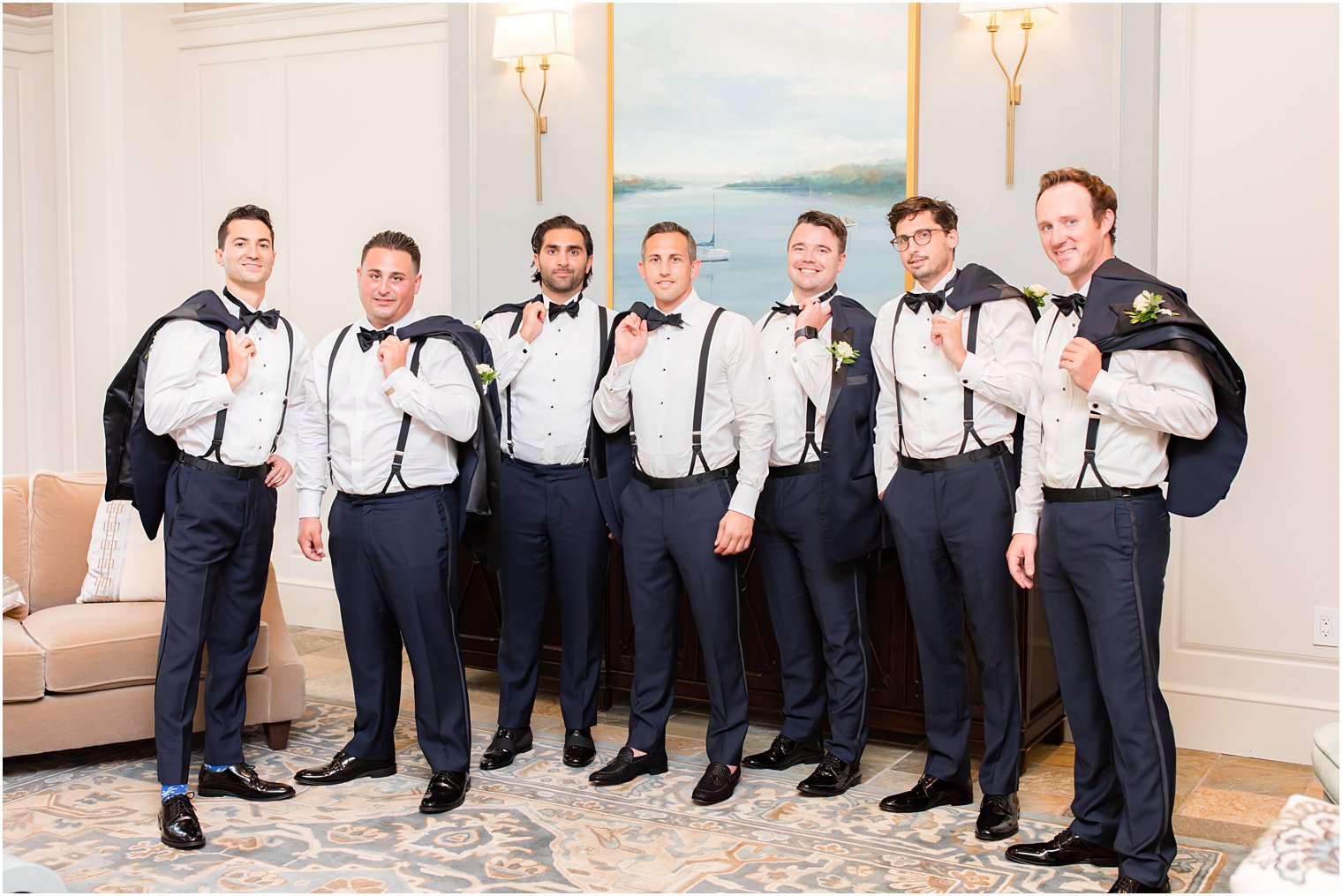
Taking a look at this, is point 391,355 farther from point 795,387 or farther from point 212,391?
point 795,387

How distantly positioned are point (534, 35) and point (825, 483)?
8.95ft

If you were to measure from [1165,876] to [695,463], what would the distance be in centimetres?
177

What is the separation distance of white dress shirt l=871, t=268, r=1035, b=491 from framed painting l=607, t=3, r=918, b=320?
1.33m

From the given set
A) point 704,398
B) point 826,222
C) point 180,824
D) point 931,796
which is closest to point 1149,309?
point 826,222

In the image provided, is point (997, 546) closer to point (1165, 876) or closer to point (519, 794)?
point (1165, 876)

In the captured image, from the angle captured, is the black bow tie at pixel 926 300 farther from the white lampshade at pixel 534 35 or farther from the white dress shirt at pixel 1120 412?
the white lampshade at pixel 534 35

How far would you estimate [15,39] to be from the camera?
7.02 m

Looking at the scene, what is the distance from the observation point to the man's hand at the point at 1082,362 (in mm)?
3033

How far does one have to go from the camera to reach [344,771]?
4.05 metres

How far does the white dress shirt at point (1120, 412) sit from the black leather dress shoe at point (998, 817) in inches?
40.1

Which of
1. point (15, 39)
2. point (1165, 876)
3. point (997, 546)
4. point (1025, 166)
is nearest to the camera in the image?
point (1165, 876)

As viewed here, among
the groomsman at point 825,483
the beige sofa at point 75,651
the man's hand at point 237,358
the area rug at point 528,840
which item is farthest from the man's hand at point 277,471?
the groomsman at point 825,483

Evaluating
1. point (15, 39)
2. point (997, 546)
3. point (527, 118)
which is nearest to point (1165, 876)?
point (997, 546)

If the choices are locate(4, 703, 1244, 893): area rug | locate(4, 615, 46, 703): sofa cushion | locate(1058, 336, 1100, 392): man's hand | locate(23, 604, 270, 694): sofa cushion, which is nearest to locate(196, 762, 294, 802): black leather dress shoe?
locate(4, 703, 1244, 893): area rug
